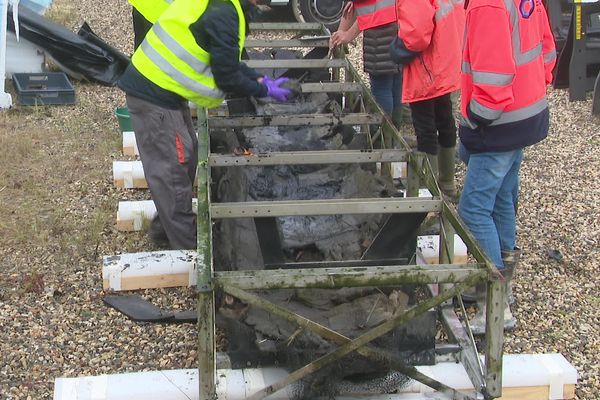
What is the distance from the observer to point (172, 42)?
4203 millimetres

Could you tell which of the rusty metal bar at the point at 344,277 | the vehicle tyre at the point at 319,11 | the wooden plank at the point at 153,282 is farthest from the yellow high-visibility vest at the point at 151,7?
the vehicle tyre at the point at 319,11

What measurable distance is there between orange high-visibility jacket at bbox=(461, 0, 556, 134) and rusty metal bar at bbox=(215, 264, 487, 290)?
103 cm

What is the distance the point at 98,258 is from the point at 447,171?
8.13ft

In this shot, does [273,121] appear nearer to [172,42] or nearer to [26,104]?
[172,42]

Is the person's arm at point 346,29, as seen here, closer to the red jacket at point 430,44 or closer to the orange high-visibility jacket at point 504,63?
the red jacket at point 430,44

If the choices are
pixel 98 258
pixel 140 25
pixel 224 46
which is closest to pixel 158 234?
pixel 98 258

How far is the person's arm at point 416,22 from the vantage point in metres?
4.72

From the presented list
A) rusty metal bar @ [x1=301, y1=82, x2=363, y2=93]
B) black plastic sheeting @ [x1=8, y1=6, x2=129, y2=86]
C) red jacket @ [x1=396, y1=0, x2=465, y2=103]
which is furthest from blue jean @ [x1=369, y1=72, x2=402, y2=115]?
black plastic sheeting @ [x1=8, y1=6, x2=129, y2=86]

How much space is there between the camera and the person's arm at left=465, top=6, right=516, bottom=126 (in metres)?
3.52

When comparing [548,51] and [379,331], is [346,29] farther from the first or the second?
[379,331]

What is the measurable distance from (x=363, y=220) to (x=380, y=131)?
94 centimetres

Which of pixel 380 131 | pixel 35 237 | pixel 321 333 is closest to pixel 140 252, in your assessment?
pixel 35 237

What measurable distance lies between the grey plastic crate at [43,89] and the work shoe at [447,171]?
4.20 meters

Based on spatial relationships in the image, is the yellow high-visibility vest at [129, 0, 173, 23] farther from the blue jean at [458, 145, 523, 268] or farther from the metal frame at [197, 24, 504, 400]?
the blue jean at [458, 145, 523, 268]
